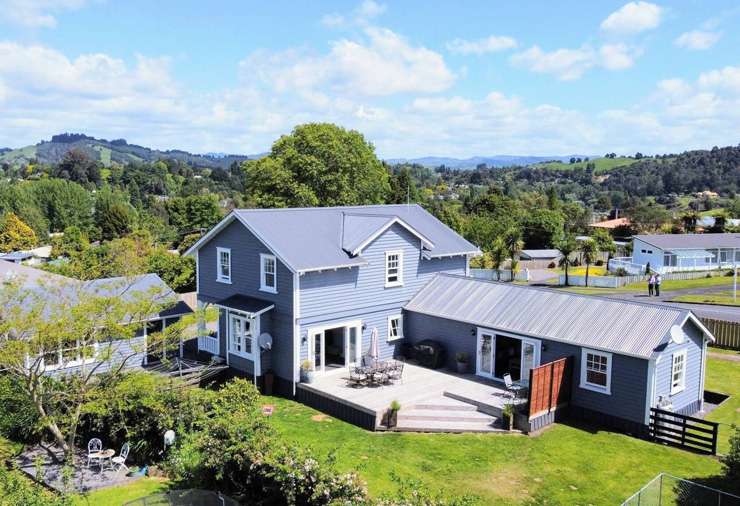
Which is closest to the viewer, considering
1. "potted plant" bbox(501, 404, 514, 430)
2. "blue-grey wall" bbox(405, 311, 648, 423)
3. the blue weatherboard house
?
"blue-grey wall" bbox(405, 311, 648, 423)

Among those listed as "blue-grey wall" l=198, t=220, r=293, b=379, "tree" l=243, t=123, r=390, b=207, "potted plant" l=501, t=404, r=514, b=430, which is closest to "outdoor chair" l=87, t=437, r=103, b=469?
"blue-grey wall" l=198, t=220, r=293, b=379

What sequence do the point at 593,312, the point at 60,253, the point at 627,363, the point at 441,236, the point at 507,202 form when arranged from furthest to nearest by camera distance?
the point at 507,202, the point at 60,253, the point at 441,236, the point at 593,312, the point at 627,363

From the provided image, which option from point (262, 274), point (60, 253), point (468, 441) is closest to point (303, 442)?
point (468, 441)

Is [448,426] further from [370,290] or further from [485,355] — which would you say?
[370,290]

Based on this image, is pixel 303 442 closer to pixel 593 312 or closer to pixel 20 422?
pixel 20 422

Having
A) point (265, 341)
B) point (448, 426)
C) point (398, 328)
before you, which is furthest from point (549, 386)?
point (265, 341)

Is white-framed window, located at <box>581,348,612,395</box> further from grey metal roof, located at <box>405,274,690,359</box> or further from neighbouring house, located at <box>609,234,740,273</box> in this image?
neighbouring house, located at <box>609,234,740,273</box>
